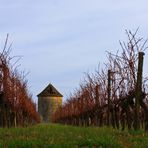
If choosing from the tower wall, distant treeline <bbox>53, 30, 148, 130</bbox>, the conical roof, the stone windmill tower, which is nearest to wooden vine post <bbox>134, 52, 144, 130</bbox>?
distant treeline <bbox>53, 30, 148, 130</bbox>

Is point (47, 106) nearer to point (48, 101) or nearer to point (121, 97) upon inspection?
point (48, 101)

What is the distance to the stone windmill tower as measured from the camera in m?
135

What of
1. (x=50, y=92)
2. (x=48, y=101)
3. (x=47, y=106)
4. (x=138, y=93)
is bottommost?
(x=138, y=93)

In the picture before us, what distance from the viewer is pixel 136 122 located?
18.8m

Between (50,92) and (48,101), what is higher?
(50,92)

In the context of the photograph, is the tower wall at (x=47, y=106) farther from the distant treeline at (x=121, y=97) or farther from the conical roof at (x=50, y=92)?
the distant treeline at (x=121, y=97)

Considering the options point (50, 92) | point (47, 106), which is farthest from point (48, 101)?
point (50, 92)

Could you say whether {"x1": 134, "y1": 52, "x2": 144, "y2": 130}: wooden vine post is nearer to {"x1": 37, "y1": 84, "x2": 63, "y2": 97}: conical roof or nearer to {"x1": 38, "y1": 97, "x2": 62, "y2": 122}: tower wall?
{"x1": 38, "y1": 97, "x2": 62, "y2": 122}: tower wall

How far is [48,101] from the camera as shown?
14438 centimetres

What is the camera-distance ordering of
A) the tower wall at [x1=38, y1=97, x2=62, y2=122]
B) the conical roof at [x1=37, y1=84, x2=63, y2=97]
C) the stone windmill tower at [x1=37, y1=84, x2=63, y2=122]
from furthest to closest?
the conical roof at [x1=37, y1=84, x2=63, y2=97] → the stone windmill tower at [x1=37, y1=84, x2=63, y2=122] → the tower wall at [x1=38, y1=97, x2=62, y2=122]

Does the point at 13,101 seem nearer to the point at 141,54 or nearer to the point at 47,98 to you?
the point at 141,54

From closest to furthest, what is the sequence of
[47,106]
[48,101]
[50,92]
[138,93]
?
[138,93]
[47,106]
[48,101]
[50,92]

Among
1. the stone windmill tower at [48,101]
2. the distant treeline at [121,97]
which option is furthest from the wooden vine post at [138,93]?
the stone windmill tower at [48,101]

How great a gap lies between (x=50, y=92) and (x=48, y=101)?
7.07 meters
